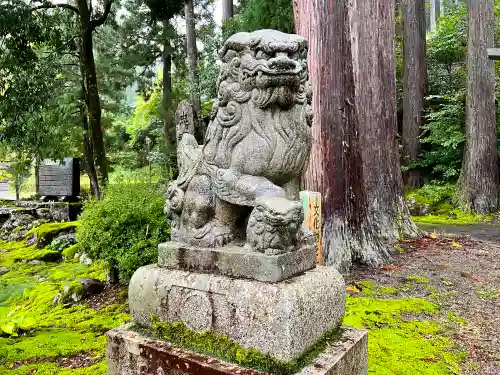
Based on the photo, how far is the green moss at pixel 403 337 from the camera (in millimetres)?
2962

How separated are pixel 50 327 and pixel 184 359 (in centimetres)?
274

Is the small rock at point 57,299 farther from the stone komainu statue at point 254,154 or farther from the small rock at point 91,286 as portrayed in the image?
the stone komainu statue at point 254,154

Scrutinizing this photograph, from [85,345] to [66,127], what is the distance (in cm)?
893

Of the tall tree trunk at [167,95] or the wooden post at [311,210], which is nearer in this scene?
the wooden post at [311,210]

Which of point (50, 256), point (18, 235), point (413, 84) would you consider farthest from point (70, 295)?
point (413, 84)

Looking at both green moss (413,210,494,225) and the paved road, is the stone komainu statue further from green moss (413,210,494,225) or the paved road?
green moss (413,210,494,225)

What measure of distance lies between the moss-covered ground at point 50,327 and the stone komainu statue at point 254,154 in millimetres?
1491

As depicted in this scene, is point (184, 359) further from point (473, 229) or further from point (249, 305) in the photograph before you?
point (473, 229)

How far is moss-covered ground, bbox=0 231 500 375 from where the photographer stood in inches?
122

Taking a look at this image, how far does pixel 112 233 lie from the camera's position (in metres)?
5.20

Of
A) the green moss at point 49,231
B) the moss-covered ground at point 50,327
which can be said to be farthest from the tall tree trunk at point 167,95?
the moss-covered ground at point 50,327

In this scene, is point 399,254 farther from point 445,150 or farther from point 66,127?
point 66,127

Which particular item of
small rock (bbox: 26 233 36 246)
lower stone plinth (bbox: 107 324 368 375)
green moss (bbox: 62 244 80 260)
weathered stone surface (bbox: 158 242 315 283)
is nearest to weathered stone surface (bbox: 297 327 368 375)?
lower stone plinth (bbox: 107 324 368 375)

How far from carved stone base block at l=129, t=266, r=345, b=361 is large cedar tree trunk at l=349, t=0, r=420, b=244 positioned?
454 centimetres
